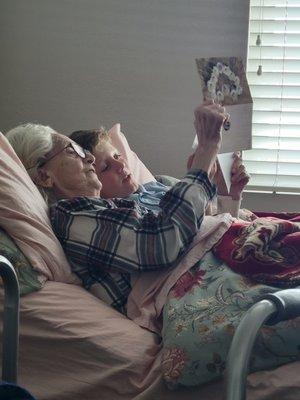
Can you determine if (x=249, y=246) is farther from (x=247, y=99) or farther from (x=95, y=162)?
(x=95, y=162)

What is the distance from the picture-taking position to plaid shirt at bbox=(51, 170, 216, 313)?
1.48 metres

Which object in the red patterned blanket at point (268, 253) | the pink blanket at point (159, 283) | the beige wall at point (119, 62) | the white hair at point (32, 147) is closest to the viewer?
the red patterned blanket at point (268, 253)

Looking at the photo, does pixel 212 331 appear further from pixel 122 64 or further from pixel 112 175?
pixel 122 64

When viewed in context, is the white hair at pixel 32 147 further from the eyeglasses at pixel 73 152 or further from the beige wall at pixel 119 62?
the beige wall at pixel 119 62

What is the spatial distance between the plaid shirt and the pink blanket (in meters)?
0.02

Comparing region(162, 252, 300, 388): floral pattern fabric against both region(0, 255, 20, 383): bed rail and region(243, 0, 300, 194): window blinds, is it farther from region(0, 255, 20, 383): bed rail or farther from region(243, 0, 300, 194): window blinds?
region(243, 0, 300, 194): window blinds

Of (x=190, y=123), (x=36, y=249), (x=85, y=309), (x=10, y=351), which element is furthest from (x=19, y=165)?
(x=190, y=123)

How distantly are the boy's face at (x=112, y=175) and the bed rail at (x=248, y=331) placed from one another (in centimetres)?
104

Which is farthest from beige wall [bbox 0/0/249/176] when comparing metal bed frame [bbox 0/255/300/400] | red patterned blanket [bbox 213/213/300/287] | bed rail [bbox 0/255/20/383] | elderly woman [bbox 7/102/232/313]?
metal bed frame [bbox 0/255/300/400]

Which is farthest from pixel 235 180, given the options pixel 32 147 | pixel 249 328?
pixel 249 328

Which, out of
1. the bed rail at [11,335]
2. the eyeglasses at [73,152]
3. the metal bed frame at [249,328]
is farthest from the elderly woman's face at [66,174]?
the metal bed frame at [249,328]

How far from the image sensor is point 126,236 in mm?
1493

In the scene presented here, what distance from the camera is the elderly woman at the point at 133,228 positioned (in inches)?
58.4

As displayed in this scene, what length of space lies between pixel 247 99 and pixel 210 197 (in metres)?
0.28
